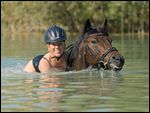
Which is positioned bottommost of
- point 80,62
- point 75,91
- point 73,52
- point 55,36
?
point 75,91

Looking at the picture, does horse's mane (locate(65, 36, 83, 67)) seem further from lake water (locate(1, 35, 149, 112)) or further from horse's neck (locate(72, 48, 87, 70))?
lake water (locate(1, 35, 149, 112))

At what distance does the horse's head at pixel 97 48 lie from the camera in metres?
12.3

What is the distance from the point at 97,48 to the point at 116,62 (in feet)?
2.84

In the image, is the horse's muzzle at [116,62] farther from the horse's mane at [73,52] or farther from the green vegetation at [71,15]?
the green vegetation at [71,15]

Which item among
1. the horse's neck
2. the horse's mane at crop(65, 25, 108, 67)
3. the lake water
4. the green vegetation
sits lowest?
the lake water

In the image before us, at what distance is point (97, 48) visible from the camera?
12.7m

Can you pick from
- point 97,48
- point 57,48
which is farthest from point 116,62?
point 57,48

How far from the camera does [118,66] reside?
1190 centimetres

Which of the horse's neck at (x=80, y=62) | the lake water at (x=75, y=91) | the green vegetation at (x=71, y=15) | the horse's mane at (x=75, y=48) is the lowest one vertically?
the lake water at (x=75, y=91)

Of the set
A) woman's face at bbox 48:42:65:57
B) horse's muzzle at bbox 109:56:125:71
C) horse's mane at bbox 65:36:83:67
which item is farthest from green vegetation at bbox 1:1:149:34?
horse's muzzle at bbox 109:56:125:71

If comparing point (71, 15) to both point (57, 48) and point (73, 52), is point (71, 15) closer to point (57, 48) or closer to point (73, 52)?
point (73, 52)

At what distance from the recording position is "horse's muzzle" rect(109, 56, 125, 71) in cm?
1190

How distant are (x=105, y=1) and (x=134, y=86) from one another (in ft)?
169

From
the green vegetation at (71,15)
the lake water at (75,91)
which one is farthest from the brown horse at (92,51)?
the green vegetation at (71,15)
